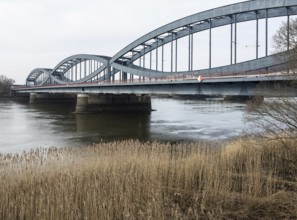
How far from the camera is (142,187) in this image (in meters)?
8.80

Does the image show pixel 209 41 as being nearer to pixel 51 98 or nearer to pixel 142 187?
pixel 142 187

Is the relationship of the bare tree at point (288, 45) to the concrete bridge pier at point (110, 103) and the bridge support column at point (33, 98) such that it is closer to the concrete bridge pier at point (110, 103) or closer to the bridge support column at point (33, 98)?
the concrete bridge pier at point (110, 103)

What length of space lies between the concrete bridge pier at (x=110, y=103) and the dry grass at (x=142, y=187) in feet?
169

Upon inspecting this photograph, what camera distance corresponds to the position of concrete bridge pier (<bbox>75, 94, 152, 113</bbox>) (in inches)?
2534

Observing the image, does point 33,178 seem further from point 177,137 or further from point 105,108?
point 105,108

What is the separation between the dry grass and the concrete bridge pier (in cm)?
5154

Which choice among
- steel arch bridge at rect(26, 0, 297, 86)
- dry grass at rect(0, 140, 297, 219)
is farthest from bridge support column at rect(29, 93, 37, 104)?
dry grass at rect(0, 140, 297, 219)

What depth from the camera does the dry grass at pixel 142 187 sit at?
719 centimetres

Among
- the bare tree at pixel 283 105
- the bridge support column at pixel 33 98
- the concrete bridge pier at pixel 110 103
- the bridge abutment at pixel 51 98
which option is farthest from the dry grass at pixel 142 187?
the bridge support column at pixel 33 98

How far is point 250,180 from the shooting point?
9.36 metres

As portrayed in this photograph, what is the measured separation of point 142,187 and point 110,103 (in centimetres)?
5796

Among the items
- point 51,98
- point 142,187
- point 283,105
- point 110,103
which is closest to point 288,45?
point 283,105

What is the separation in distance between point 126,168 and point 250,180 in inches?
145

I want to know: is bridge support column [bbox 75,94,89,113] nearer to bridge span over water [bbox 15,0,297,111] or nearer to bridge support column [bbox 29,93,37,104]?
bridge span over water [bbox 15,0,297,111]
